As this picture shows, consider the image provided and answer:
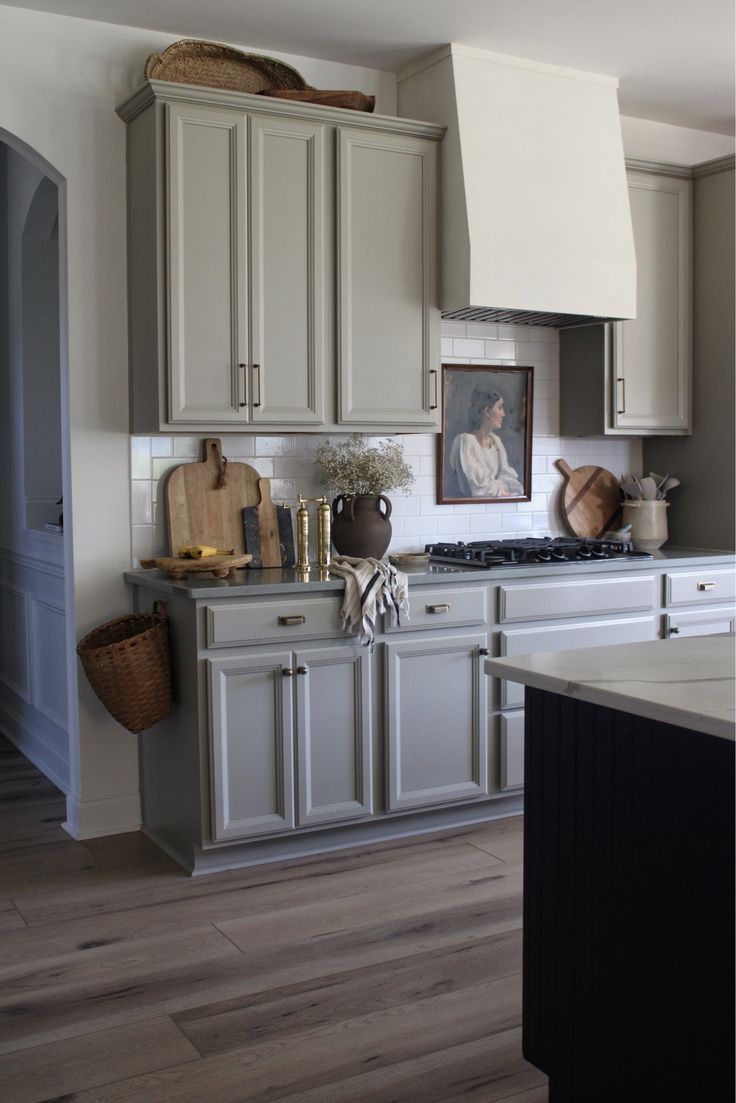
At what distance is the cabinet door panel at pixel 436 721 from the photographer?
396 centimetres

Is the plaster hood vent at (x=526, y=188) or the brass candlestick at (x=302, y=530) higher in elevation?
the plaster hood vent at (x=526, y=188)

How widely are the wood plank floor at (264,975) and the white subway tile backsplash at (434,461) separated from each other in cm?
125

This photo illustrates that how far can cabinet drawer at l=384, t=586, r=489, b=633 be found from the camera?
398 centimetres

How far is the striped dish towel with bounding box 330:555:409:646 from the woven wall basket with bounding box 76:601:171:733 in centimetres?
63

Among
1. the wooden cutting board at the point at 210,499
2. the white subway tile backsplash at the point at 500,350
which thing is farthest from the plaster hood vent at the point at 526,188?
the wooden cutting board at the point at 210,499

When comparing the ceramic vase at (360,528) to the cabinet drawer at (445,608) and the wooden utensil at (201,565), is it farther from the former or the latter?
the wooden utensil at (201,565)

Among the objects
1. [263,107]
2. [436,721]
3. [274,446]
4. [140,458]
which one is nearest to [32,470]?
[140,458]

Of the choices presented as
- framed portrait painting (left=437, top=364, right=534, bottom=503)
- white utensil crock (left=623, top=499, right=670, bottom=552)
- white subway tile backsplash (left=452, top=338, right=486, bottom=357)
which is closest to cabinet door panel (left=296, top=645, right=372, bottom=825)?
framed portrait painting (left=437, top=364, right=534, bottom=503)

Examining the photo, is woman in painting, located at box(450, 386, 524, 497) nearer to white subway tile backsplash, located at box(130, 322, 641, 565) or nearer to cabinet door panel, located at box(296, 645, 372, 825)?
white subway tile backsplash, located at box(130, 322, 641, 565)

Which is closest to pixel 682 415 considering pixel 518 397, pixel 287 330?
pixel 518 397

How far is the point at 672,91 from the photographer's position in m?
4.79

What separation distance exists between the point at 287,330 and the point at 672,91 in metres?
2.18

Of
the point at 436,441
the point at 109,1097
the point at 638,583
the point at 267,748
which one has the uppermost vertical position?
the point at 436,441

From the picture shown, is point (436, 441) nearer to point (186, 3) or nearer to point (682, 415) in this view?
point (682, 415)
